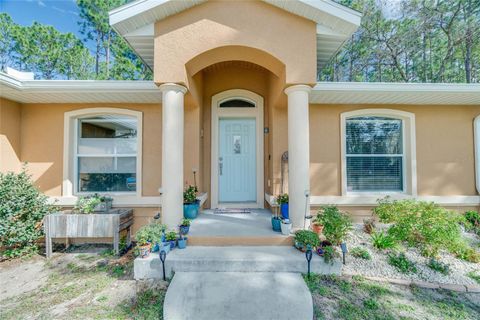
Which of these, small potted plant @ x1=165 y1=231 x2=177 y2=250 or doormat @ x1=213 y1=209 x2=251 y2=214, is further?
doormat @ x1=213 y1=209 x2=251 y2=214

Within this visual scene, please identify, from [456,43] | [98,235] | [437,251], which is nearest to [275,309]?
[437,251]

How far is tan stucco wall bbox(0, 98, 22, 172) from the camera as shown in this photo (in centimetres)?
445

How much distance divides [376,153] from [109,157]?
20.1 feet

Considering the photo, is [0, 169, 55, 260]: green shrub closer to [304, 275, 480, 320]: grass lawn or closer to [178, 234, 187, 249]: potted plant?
[178, 234, 187, 249]: potted plant

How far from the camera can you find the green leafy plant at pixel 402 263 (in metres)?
3.36

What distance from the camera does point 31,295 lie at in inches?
122

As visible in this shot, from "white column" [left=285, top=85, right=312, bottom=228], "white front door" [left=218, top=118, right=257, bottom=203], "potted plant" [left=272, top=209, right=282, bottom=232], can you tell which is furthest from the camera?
"white front door" [left=218, top=118, right=257, bottom=203]

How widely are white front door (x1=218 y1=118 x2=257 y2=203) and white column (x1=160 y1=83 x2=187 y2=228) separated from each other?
2.00m

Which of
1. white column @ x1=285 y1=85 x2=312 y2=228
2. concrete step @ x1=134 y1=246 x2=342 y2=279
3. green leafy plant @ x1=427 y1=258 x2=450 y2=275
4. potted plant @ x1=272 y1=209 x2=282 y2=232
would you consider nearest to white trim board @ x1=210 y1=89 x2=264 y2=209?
potted plant @ x1=272 y1=209 x2=282 y2=232

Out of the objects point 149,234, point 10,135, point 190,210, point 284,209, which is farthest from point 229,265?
point 10,135

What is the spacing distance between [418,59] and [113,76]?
602 inches

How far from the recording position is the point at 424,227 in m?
3.77

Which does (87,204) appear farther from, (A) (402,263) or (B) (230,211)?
(A) (402,263)

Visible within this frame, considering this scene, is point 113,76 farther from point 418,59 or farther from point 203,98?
point 418,59
